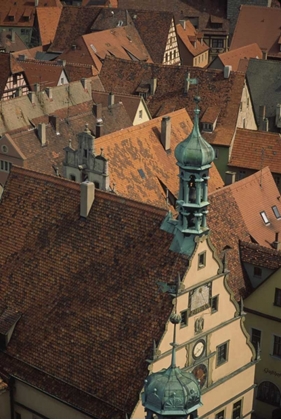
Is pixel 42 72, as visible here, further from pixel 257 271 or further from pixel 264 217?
pixel 257 271

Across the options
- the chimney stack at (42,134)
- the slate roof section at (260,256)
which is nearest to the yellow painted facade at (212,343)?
the slate roof section at (260,256)

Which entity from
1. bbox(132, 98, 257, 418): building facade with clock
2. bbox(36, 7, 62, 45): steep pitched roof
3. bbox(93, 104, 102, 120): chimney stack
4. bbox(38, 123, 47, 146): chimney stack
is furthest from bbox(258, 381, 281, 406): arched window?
bbox(36, 7, 62, 45): steep pitched roof

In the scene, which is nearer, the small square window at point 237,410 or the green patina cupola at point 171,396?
the green patina cupola at point 171,396

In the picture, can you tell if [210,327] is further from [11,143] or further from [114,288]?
[11,143]

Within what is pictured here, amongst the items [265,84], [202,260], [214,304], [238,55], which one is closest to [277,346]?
[214,304]

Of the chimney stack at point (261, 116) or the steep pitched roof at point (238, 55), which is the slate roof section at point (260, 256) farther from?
the steep pitched roof at point (238, 55)

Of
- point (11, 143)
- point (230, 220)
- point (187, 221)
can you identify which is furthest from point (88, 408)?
point (11, 143)
